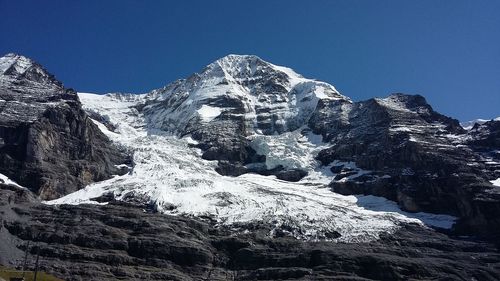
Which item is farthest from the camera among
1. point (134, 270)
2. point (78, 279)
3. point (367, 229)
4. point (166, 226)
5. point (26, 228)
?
point (367, 229)

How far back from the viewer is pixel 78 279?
143 m

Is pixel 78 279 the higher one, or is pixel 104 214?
pixel 104 214

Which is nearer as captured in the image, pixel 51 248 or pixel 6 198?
pixel 51 248

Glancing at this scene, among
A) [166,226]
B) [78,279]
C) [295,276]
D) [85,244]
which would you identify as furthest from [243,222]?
[78,279]

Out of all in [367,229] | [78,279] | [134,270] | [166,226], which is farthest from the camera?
[367,229]

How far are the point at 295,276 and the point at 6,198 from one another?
291 feet

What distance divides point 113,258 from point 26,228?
86.3ft

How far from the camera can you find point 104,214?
608ft

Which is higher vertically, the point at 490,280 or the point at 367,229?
the point at 367,229

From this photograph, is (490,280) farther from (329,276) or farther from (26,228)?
(26,228)

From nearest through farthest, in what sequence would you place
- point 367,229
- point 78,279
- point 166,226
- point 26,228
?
point 78,279, point 26,228, point 166,226, point 367,229

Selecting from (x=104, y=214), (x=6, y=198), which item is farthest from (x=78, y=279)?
(x=6, y=198)

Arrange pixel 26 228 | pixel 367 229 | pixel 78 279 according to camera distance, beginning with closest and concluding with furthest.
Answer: pixel 78 279, pixel 26 228, pixel 367 229

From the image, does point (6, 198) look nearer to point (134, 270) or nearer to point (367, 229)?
point (134, 270)
